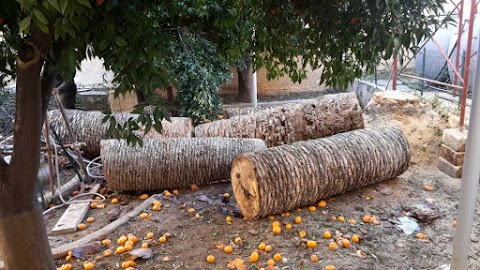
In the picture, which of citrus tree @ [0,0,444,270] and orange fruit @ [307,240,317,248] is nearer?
citrus tree @ [0,0,444,270]

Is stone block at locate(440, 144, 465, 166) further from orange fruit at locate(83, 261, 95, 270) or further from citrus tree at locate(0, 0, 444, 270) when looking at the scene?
orange fruit at locate(83, 261, 95, 270)

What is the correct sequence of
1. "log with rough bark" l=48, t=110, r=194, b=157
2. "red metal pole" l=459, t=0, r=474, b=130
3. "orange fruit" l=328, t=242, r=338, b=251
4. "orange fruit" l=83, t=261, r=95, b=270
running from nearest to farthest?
"orange fruit" l=83, t=261, r=95, b=270
"orange fruit" l=328, t=242, r=338, b=251
"red metal pole" l=459, t=0, r=474, b=130
"log with rough bark" l=48, t=110, r=194, b=157

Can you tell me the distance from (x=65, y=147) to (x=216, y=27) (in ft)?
8.50

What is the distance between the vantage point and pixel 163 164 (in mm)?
3803

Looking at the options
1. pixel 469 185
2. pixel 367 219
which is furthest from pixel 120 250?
pixel 469 185

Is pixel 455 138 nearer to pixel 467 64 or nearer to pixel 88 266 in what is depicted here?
pixel 467 64

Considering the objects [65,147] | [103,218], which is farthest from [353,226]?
[65,147]

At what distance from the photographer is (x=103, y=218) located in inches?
139

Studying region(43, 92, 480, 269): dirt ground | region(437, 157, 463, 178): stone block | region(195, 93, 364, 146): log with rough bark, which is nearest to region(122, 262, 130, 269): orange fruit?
region(43, 92, 480, 269): dirt ground

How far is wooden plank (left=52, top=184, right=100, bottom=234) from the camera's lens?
10.7 feet

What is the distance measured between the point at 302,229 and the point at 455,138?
2.13 m

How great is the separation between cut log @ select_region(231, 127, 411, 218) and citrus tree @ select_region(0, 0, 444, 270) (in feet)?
3.59

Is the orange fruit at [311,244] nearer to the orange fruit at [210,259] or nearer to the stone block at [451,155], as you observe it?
the orange fruit at [210,259]

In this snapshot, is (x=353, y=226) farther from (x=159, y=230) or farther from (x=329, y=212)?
(x=159, y=230)
